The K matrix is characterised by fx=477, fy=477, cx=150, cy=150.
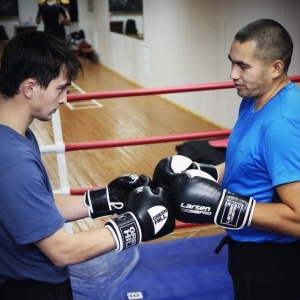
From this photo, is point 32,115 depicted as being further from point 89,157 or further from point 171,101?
point 171,101

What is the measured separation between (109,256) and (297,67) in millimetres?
2696

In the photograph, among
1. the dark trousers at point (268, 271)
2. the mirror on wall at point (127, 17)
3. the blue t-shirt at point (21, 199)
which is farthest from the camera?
the mirror on wall at point (127, 17)

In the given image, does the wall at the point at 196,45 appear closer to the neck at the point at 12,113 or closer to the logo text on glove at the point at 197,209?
the logo text on glove at the point at 197,209

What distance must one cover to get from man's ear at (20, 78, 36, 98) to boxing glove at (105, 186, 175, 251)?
17.1 inches

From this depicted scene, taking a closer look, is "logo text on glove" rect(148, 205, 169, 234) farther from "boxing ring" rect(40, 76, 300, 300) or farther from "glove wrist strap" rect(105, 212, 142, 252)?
"boxing ring" rect(40, 76, 300, 300)

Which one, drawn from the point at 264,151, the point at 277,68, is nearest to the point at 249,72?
the point at 277,68

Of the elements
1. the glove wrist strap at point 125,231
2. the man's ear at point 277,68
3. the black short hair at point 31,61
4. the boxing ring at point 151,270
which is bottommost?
the boxing ring at point 151,270

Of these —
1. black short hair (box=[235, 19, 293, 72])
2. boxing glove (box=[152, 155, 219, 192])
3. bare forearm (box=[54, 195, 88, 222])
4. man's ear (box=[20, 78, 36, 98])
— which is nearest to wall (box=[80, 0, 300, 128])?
boxing glove (box=[152, 155, 219, 192])

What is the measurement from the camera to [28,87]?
1234 millimetres

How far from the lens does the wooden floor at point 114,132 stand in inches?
167

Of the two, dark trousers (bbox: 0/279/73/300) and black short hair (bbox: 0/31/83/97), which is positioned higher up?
black short hair (bbox: 0/31/83/97)

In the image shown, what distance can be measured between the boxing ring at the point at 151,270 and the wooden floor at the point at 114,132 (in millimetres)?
431

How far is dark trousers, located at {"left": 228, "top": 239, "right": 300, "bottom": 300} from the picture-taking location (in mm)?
1504

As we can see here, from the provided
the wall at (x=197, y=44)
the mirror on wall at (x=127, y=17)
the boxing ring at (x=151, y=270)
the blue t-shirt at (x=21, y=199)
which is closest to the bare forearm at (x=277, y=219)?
the blue t-shirt at (x=21, y=199)
